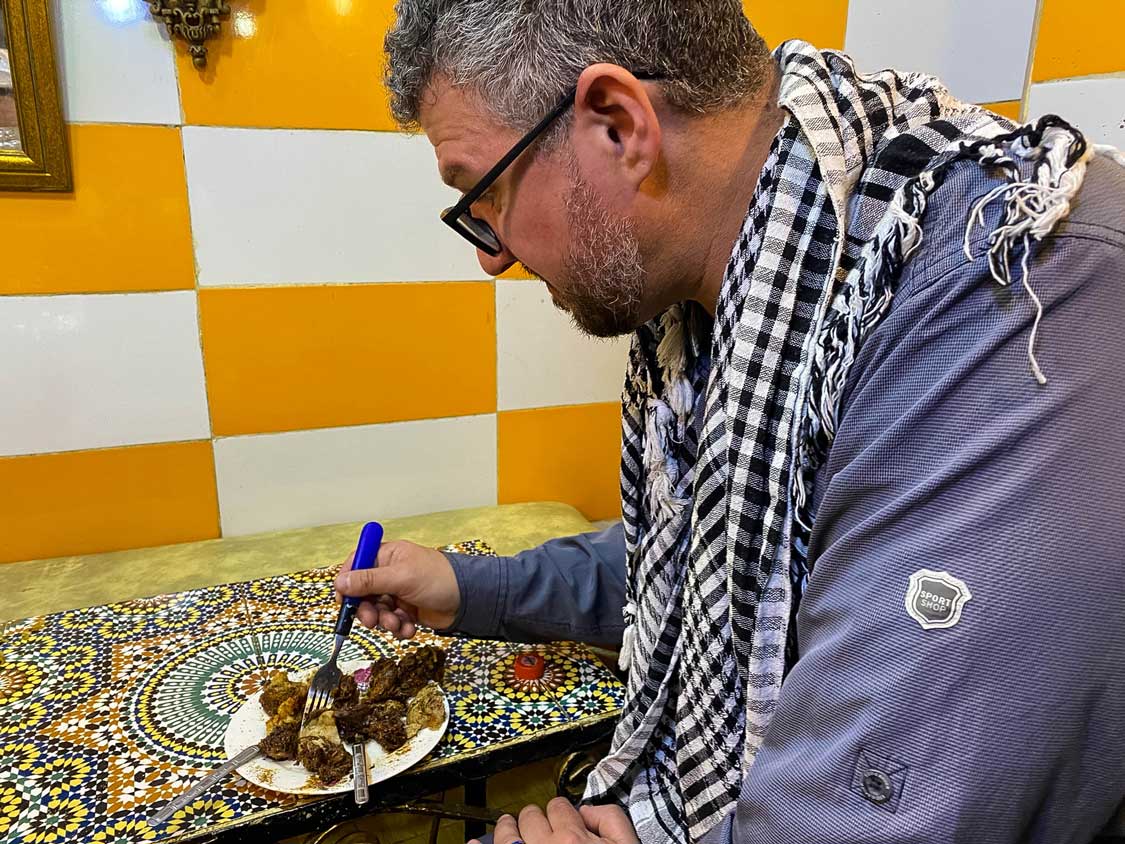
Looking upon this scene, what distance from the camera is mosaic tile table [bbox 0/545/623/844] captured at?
0.81m

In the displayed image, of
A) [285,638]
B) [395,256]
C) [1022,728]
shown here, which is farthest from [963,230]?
[395,256]

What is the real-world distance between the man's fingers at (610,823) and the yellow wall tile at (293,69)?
1360 mm

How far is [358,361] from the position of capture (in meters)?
1.69

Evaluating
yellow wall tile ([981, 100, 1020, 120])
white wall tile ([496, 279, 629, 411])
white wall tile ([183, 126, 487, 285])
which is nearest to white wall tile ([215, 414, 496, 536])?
white wall tile ([496, 279, 629, 411])

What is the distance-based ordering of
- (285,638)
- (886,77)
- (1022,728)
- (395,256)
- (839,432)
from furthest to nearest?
(395,256) → (285,638) → (886,77) → (839,432) → (1022,728)

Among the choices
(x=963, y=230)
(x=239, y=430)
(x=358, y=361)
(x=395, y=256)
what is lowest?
(x=239, y=430)

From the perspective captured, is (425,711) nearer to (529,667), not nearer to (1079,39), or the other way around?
(529,667)

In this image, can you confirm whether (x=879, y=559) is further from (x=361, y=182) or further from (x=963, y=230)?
(x=361, y=182)

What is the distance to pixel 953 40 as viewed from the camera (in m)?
1.90

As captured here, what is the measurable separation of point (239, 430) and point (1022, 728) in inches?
59.8

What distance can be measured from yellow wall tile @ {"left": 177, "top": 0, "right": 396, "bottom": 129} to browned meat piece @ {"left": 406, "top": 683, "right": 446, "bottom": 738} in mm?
1161

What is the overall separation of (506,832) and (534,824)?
0.12 feet

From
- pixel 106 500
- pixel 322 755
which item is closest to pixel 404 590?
pixel 322 755

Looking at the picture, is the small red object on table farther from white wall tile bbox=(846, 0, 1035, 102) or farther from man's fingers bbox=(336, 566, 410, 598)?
white wall tile bbox=(846, 0, 1035, 102)
